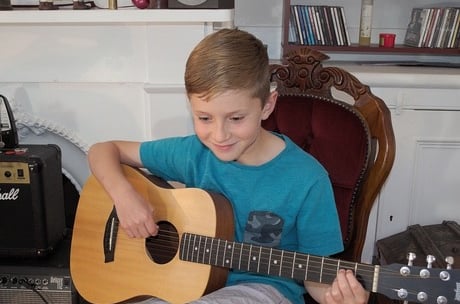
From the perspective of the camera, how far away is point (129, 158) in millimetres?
1372

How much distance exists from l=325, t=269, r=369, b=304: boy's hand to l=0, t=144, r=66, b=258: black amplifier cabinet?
906 millimetres

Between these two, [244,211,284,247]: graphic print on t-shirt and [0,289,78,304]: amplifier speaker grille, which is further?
[0,289,78,304]: amplifier speaker grille

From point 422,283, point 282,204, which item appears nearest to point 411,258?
point 422,283

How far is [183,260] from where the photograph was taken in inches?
46.7

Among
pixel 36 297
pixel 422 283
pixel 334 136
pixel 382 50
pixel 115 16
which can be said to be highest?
pixel 115 16

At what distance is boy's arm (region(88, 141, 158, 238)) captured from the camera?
3.99ft

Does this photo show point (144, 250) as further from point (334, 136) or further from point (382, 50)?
point (382, 50)

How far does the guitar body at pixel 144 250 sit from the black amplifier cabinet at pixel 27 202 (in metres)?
0.23

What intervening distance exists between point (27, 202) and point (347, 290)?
962 millimetres

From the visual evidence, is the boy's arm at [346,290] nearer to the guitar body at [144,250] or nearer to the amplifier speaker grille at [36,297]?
the guitar body at [144,250]

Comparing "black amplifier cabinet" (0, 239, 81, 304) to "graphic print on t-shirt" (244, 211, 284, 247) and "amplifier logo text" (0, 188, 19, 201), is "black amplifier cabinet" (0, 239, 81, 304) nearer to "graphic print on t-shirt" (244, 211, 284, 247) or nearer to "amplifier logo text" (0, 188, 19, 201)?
"amplifier logo text" (0, 188, 19, 201)

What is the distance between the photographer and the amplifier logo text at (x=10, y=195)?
1.52 m

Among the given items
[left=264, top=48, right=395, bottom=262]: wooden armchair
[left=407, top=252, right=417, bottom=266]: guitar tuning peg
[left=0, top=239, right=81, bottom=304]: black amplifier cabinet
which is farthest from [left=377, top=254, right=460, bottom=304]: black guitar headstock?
[left=0, top=239, right=81, bottom=304]: black amplifier cabinet

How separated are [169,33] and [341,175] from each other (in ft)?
2.51
